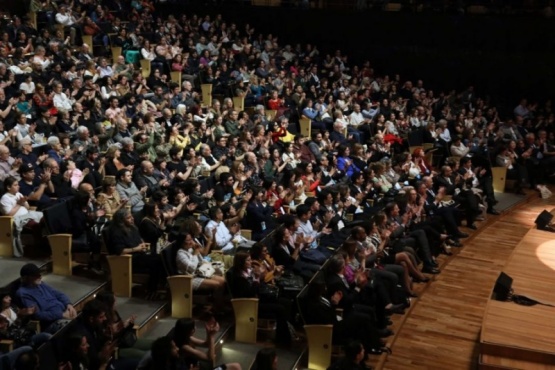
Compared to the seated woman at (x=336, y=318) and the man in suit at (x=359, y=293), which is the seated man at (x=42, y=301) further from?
the man in suit at (x=359, y=293)

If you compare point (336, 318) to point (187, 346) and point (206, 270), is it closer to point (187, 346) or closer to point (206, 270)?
point (206, 270)

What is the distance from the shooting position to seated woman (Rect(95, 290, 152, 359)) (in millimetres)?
3605

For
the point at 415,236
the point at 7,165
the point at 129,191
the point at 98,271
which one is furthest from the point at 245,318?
the point at 7,165

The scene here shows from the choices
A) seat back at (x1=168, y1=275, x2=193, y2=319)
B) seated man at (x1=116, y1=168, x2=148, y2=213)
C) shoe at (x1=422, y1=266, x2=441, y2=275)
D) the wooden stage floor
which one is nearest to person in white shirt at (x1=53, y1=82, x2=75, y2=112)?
seated man at (x1=116, y1=168, x2=148, y2=213)

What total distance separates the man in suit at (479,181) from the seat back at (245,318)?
366 centimetres

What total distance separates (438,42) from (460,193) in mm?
4106

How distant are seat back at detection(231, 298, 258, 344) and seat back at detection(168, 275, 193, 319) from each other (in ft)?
0.88

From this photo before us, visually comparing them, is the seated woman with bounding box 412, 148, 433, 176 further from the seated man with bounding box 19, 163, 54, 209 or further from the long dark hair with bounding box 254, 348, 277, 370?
the long dark hair with bounding box 254, 348, 277, 370

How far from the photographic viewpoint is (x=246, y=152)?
662 centimetres

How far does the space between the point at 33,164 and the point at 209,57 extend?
4.31 metres

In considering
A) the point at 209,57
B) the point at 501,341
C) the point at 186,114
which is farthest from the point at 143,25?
the point at 501,341

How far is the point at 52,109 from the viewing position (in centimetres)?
641

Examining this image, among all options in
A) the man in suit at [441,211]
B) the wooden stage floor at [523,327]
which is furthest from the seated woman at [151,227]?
the man in suit at [441,211]

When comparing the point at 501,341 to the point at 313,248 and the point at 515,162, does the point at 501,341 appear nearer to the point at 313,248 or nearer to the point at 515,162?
the point at 313,248
